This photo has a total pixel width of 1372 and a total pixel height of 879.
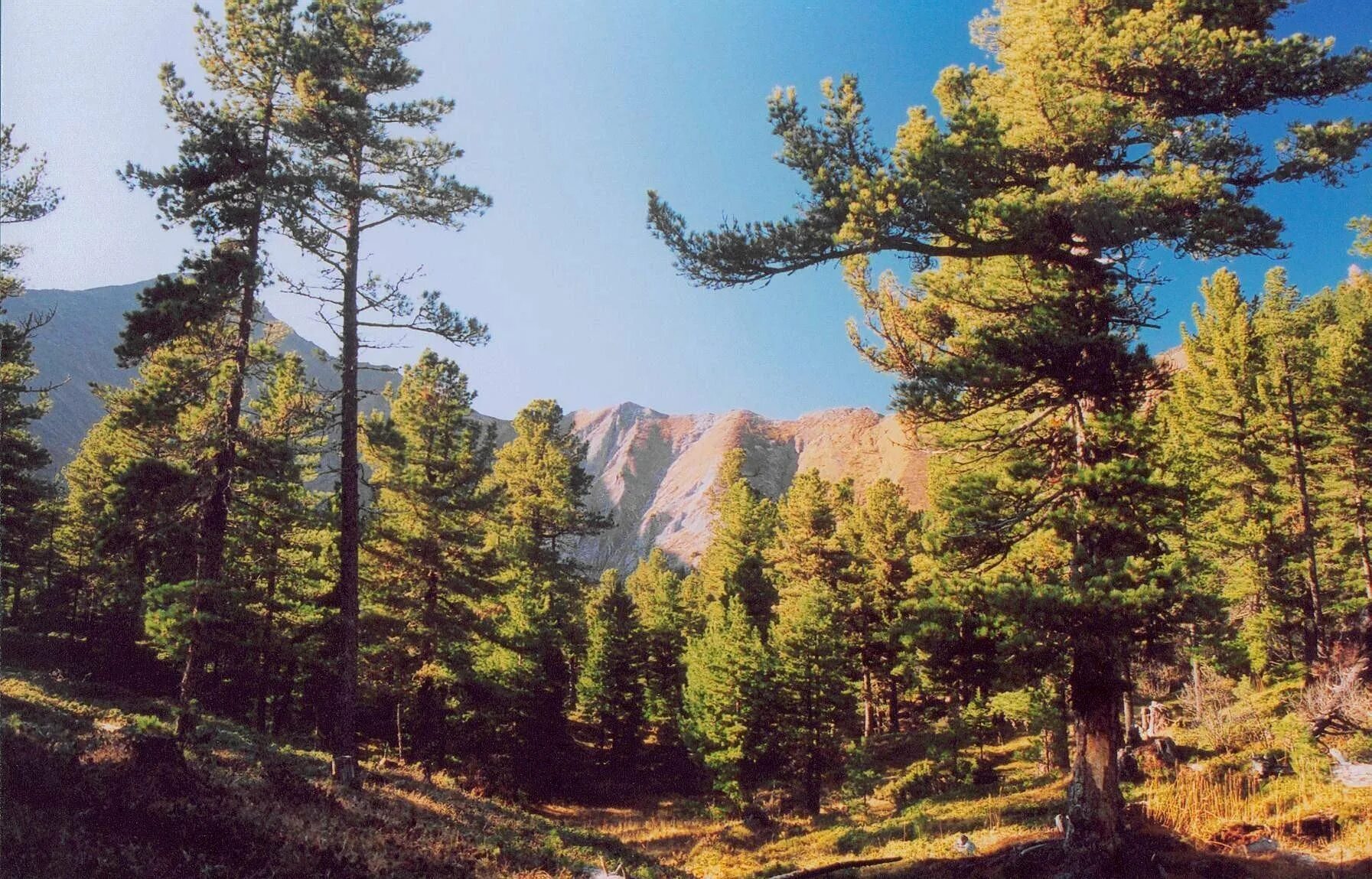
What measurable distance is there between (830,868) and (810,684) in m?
15.1

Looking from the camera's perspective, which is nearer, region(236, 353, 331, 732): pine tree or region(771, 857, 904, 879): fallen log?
region(771, 857, 904, 879): fallen log

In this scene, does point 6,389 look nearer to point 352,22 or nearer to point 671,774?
point 352,22

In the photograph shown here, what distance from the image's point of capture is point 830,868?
1025cm

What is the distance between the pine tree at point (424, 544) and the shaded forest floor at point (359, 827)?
4534 millimetres

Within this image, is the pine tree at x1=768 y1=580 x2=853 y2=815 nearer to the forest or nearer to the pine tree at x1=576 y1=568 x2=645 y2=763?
the forest

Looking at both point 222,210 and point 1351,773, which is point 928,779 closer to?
point 1351,773

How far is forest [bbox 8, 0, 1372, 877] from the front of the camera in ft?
28.9

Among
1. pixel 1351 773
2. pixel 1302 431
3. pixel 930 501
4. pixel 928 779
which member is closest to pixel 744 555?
pixel 928 779

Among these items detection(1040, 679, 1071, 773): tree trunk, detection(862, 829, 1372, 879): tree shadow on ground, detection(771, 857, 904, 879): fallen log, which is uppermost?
detection(862, 829, 1372, 879): tree shadow on ground

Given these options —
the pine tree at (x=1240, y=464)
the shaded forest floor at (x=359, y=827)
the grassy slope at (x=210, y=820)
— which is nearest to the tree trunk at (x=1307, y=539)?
the pine tree at (x=1240, y=464)

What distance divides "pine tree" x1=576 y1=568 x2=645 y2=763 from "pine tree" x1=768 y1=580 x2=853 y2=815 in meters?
12.4

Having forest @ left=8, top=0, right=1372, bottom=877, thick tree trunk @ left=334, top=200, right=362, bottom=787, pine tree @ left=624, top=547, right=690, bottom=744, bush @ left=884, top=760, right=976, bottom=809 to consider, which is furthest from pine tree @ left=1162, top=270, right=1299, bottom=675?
thick tree trunk @ left=334, top=200, right=362, bottom=787

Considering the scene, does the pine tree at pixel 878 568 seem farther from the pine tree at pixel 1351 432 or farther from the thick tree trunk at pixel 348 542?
the thick tree trunk at pixel 348 542

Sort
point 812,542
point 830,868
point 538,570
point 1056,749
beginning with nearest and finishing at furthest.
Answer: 1. point 830,868
2. point 1056,749
3. point 812,542
4. point 538,570
